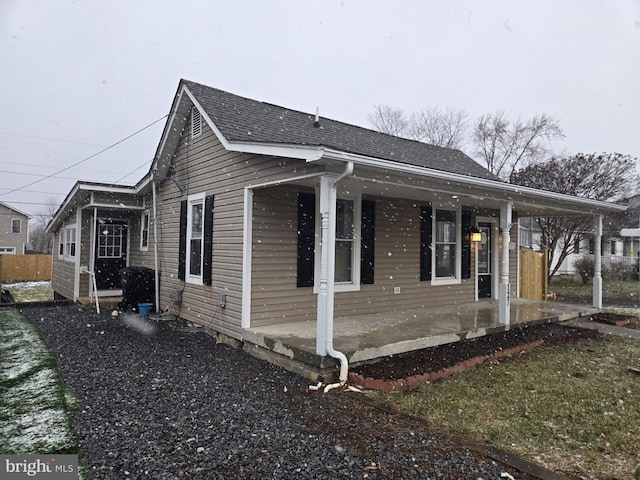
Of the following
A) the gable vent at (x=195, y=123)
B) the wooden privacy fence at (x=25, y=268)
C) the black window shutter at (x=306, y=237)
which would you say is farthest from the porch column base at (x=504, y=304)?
the wooden privacy fence at (x=25, y=268)

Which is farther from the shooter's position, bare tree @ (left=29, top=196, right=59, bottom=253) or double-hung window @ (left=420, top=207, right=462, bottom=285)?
bare tree @ (left=29, top=196, right=59, bottom=253)

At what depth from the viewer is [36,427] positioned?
3396mm

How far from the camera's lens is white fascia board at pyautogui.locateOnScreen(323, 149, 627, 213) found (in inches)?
180

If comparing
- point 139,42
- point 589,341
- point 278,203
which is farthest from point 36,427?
point 139,42

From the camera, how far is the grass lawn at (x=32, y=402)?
3100mm

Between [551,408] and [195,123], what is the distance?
7.23 metres

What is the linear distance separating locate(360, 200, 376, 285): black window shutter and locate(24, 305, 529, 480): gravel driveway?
2.72 m

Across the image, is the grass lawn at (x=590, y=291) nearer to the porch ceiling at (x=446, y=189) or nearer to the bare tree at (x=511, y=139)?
the porch ceiling at (x=446, y=189)

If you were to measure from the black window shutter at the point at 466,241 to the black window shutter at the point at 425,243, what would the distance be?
110cm

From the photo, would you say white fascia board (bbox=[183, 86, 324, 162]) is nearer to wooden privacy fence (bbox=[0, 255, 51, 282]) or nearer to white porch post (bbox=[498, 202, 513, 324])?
white porch post (bbox=[498, 202, 513, 324])

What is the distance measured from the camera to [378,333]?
595cm

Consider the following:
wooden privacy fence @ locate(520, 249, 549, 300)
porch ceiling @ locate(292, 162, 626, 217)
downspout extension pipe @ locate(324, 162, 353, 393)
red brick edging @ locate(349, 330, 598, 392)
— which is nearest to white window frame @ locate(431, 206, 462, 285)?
porch ceiling @ locate(292, 162, 626, 217)

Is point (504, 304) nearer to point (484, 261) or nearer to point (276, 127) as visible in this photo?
point (484, 261)

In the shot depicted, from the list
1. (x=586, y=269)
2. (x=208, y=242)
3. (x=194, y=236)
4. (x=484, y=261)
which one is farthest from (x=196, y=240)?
(x=586, y=269)
